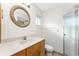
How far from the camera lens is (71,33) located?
68.8 inches

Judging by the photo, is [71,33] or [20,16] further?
[71,33]

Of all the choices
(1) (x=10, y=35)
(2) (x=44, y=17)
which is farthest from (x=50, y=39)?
(1) (x=10, y=35)

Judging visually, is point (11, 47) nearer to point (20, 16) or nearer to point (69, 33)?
point (20, 16)

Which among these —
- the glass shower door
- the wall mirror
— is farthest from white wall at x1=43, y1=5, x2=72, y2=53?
the wall mirror

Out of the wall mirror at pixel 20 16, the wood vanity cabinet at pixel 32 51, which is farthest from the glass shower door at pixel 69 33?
the wall mirror at pixel 20 16

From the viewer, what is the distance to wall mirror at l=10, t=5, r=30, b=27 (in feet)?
3.74

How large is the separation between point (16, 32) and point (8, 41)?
186 millimetres

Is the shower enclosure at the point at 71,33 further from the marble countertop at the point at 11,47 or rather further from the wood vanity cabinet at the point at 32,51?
the marble countertop at the point at 11,47

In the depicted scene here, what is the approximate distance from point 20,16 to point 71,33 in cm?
106

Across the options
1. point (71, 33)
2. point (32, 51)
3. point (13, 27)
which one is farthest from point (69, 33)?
point (13, 27)

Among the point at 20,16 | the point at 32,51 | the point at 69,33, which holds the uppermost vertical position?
the point at 20,16

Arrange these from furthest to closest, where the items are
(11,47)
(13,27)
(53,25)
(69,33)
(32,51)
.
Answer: (69,33) < (53,25) < (13,27) < (32,51) < (11,47)

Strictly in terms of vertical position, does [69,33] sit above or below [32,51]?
above

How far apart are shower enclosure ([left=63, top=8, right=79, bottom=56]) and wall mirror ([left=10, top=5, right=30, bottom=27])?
2.82ft
